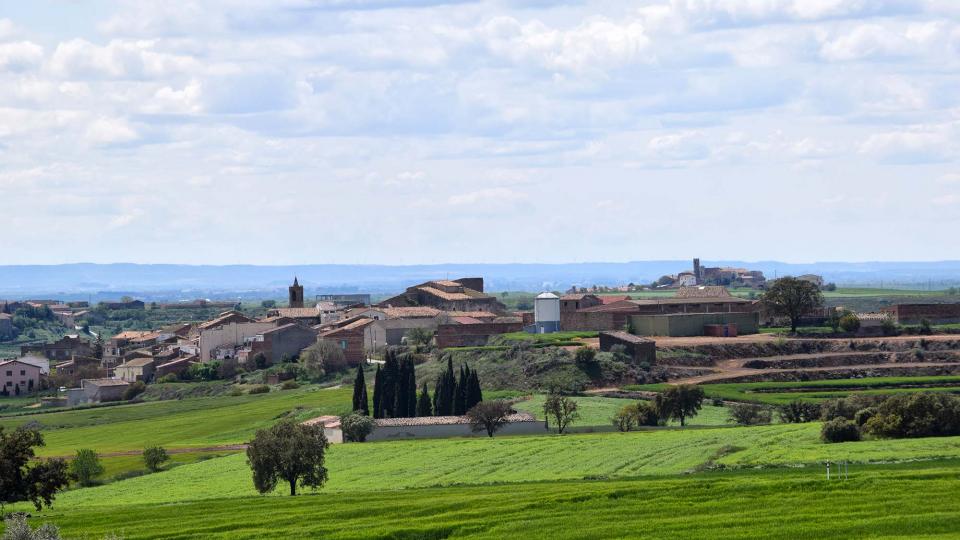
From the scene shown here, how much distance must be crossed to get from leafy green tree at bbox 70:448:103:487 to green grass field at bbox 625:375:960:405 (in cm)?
3625

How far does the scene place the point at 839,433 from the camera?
65000mm

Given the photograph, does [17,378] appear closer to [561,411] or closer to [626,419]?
[561,411]

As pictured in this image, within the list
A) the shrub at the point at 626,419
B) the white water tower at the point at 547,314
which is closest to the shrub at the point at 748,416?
the shrub at the point at 626,419

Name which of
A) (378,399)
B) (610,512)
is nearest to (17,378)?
(378,399)

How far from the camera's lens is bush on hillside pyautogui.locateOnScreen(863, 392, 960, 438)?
66.0 metres

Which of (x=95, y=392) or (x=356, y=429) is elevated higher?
(x=356, y=429)

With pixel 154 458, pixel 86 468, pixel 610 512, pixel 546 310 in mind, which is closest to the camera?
pixel 610 512

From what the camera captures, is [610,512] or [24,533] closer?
[24,533]

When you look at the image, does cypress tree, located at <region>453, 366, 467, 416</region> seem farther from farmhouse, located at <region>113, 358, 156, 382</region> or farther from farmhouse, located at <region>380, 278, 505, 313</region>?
farmhouse, located at <region>380, 278, 505, 313</region>

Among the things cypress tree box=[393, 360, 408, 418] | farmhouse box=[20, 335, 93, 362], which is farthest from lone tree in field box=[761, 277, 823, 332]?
farmhouse box=[20, 335, 93, 362]

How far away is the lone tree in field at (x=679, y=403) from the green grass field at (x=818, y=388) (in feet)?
24.8

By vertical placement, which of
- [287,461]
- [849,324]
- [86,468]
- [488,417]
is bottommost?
[86,468]

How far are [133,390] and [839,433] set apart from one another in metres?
72.3

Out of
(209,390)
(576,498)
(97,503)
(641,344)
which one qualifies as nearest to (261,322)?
(209,390)
